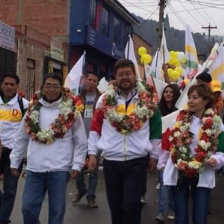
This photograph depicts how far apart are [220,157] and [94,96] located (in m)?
3.45

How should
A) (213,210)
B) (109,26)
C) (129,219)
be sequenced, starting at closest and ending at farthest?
(129,219), (213,210), (109,26)

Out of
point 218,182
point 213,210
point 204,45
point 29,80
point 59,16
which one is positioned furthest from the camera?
point 204,45

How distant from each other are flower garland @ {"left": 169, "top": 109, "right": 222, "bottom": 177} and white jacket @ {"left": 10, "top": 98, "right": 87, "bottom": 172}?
37.9 inches

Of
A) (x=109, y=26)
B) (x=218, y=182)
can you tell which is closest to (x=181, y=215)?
(x=218, y=182)

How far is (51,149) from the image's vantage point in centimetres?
511

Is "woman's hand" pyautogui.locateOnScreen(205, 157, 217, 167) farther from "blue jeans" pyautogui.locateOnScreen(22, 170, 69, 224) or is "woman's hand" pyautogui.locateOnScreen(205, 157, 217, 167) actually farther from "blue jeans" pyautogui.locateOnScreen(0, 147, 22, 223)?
"blue jeans" pyautogui.locateOnScreen(0, 147, 22, 223)

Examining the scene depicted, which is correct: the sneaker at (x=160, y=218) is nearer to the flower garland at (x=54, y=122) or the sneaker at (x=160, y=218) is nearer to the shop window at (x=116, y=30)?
the flower garland at (x=54, y=122)

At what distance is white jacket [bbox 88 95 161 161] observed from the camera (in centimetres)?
A: 509

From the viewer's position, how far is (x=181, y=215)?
4746 millimetres

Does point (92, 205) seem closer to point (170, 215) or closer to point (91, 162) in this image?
point (170, 215)

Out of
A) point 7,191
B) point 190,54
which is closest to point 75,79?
point 190,54

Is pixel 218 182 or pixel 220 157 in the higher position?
pixel 220 157

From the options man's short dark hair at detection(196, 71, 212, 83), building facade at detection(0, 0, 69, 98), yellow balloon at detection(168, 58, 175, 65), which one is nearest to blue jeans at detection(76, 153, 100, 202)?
man's short dark hair at detection(196, 71, 212, 83)

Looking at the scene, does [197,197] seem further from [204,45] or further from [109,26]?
[204,45]
